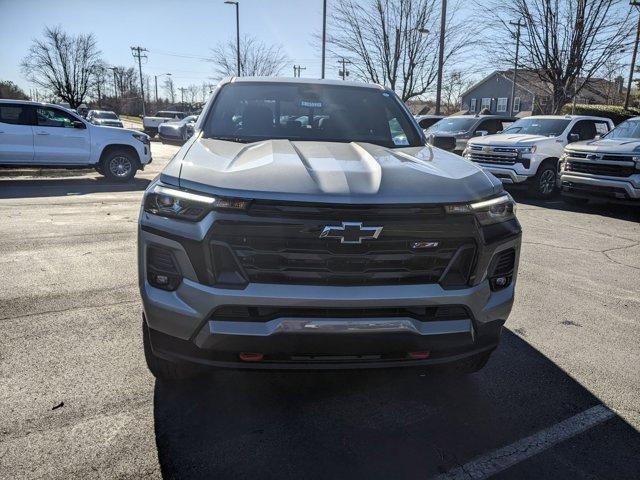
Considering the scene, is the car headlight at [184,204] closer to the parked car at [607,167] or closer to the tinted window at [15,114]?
the parked car at [607,167]

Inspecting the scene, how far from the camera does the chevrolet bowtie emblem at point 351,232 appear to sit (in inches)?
87.2

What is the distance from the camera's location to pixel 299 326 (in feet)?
7.19

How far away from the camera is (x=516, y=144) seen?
10.8m

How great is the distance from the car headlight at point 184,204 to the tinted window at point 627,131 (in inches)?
391

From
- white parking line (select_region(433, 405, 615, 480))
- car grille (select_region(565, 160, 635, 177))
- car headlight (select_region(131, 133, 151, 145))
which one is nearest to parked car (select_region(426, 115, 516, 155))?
car grille (select_region(565, 160, 635, 177))

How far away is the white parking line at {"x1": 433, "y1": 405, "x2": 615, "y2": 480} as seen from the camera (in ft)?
7.45

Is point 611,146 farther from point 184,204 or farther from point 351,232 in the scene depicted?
point 184,204

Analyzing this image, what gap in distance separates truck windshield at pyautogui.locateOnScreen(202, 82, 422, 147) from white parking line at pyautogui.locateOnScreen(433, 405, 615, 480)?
209 centimetres

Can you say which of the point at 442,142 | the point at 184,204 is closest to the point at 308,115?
the point at 442,142

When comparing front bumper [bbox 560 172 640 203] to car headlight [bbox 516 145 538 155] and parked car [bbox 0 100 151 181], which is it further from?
parked car [bbox 0 100 151 181]

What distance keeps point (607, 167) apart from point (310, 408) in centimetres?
858

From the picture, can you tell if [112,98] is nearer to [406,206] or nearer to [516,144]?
[516,144]

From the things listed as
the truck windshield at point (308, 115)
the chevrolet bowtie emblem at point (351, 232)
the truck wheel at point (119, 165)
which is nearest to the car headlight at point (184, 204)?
the chevrolet bowtie emblem at point (351, 232)

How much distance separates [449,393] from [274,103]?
247 cm
